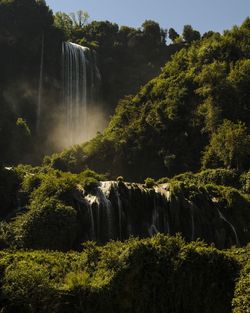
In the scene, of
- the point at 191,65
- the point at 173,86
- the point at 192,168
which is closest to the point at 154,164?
the point at 192,168

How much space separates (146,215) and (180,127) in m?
23.2

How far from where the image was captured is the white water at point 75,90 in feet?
234

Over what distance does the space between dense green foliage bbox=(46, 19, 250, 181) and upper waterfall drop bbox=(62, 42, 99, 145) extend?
36.5ft

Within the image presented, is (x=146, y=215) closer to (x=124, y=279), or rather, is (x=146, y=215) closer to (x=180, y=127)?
(x=124, y=279)

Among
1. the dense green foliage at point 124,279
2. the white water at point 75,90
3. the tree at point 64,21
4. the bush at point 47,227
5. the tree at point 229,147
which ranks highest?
the tree at point 64,21

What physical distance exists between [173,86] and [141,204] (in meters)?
28.3

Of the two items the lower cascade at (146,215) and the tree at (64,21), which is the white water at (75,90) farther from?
the lower cascade at (146,215)

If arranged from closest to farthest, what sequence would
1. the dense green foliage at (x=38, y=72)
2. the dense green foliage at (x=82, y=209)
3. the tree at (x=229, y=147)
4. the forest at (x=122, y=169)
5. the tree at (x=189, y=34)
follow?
the forest at (x=122, y=169) < the dense green foliage at (x=82, y=209) < the tree at (x=229, y=147) < the dense green foliage at (x=38, y=72) < the tree at (x=189, y=34)

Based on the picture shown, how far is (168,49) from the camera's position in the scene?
87.3 meters

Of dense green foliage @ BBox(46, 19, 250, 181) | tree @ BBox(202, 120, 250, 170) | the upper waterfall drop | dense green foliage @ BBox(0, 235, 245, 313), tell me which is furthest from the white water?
dense green foliage @ BBox(0, 235, 245, 313)

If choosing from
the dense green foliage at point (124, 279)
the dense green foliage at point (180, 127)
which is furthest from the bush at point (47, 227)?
the dense green foliage at point (180, 127)

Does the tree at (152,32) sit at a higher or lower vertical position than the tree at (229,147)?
higher

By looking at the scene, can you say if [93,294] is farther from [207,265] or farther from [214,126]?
[214,126]

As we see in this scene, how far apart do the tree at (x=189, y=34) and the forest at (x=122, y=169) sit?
213 mm
